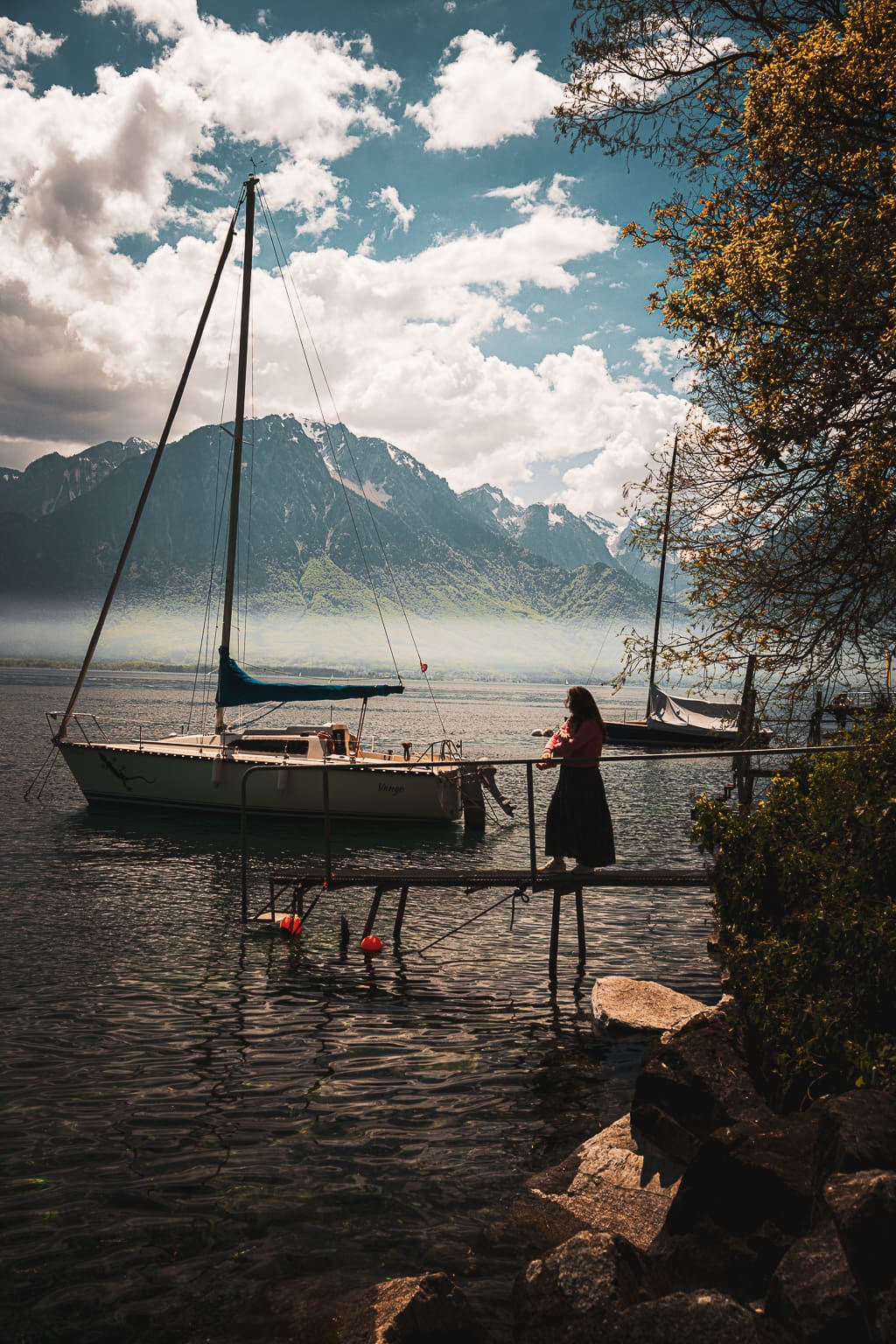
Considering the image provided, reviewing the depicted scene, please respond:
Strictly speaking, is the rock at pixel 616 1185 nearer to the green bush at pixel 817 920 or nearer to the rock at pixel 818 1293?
the green bush at pixel 817 920

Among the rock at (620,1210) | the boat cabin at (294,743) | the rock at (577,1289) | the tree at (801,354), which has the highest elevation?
the tree at (801,354)

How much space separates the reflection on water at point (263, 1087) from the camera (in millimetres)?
6441

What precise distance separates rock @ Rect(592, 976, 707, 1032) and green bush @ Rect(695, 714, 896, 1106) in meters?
3.44

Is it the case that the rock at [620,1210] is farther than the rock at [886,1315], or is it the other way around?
the rock at [620,1210]

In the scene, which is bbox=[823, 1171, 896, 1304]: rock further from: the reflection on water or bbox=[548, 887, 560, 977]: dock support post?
bbox=[548, 887, 560, 977]: dock support post

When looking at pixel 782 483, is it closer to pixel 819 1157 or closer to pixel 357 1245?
pixel 819 1157

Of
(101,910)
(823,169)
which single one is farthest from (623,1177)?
(101,910)

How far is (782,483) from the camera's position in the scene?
12.8 m

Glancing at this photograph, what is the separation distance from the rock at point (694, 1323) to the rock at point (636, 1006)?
6171mm

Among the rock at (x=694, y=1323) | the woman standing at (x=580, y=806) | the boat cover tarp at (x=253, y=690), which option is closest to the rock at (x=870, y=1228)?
the rock at (x=694, y=1323)

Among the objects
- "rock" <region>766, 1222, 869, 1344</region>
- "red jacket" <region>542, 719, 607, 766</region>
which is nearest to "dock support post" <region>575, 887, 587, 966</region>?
"red jacket" <region>542, 719, 607, 766</region>

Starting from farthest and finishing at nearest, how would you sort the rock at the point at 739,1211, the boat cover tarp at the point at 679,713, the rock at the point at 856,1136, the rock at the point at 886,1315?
the boat cover tarp at the point at 679,713, the rock at the point at 739,1211, the rock at the point at 856,1136, the rock at the point at 886,1315

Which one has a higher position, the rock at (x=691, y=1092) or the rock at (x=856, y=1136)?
the rock at (x=856, y=1136)

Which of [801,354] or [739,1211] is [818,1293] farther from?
[801,354]
